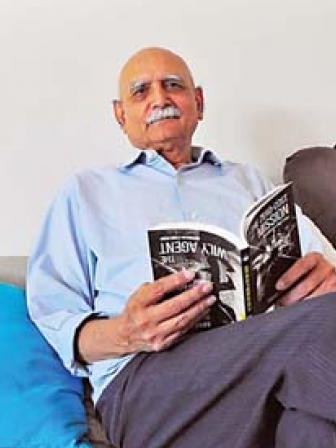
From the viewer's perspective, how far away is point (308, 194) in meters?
1.89

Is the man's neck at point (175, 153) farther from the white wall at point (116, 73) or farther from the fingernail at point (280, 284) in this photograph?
the fingernail at point (280, 284)

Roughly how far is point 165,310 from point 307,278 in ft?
1.07

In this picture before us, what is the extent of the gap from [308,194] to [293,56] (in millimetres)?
464

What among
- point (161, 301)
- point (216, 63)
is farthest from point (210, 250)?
point (216, 63)

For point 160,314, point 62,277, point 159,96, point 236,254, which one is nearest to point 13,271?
point 62,277

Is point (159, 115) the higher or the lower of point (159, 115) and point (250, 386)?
the higher

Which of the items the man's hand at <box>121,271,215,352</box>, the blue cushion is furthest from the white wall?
the man's hand at <box>121,271,215,352</box>

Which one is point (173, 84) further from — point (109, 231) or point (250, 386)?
point (250, 386)

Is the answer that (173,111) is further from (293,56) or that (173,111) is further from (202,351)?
(202,351)

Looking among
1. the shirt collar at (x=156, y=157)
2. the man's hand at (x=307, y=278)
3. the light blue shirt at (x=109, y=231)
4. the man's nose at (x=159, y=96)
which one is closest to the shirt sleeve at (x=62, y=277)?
the light blue shirt at (x=109, y=231)

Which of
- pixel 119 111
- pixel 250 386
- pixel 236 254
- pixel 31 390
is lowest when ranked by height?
pixel 31 390

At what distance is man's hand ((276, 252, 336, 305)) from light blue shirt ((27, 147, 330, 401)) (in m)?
0.15

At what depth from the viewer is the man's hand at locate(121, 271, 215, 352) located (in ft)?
4.43

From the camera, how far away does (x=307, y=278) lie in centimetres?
154
